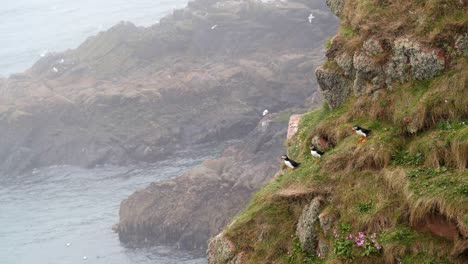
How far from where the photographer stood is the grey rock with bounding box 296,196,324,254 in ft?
52.5

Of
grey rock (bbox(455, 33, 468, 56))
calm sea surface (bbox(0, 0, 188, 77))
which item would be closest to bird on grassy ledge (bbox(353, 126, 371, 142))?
grey rock (bbox(455, 33, 468, 56))

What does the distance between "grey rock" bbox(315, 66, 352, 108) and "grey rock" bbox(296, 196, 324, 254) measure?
5706 mm

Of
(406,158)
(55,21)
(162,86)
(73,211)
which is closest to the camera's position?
(406,158)

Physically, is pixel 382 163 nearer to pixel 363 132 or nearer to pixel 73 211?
pixel 363 132

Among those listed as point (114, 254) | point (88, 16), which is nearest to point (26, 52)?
point (88, 16)

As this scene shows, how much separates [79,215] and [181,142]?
14.3 m

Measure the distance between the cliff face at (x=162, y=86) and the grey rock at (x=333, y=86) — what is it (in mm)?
45051

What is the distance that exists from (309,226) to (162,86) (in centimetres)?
6233

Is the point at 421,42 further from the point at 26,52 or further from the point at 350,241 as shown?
the point at 26,52

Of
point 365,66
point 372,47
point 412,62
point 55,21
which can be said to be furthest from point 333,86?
point 55,21

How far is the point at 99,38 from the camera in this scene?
91.9 m

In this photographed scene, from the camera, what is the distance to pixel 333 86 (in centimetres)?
2142

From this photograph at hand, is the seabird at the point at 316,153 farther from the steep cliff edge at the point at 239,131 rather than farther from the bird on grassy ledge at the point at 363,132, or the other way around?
the steep cliff edge at the point at 239,131

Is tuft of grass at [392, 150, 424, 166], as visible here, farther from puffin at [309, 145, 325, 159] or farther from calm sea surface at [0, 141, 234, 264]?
calm sea surface at [0, 141, 234, 264]
